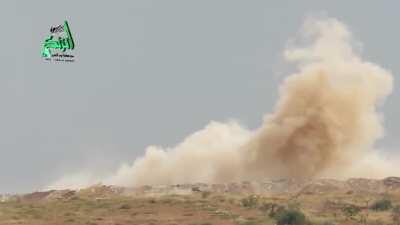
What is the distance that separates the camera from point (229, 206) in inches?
2045

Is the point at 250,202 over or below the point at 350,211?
over

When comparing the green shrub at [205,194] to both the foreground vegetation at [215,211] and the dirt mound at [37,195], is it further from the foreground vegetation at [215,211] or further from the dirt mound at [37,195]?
the dirt mound at [37,195]

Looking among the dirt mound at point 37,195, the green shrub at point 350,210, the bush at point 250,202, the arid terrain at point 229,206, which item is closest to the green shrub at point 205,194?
the arid terrain at point 229,206

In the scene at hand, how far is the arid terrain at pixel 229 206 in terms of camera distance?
1614 inches

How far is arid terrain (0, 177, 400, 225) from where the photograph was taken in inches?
1614

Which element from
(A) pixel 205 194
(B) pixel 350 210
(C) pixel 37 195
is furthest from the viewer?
(C) pixel 37 195

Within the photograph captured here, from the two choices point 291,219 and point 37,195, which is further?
point 37,195

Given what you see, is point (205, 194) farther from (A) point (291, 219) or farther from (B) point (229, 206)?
(A) point (291, 219)

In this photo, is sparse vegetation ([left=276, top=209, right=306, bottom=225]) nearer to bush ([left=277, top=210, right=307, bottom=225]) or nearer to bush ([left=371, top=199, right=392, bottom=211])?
bush ([left=277, top=210, right=307, bottom=225])

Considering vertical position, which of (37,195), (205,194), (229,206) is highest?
(37,195)

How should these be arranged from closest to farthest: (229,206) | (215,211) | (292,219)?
(292,219)
(215,211)
(229,206)

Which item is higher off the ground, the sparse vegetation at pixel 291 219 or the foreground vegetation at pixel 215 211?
the foreground vegetation at pixel 215 211

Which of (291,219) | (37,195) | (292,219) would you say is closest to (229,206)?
(291,219)

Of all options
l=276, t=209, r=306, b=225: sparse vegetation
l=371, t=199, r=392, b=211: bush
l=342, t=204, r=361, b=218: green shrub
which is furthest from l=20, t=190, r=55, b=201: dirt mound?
l=276, t=209, r=306, b=225: sparse vegetation
